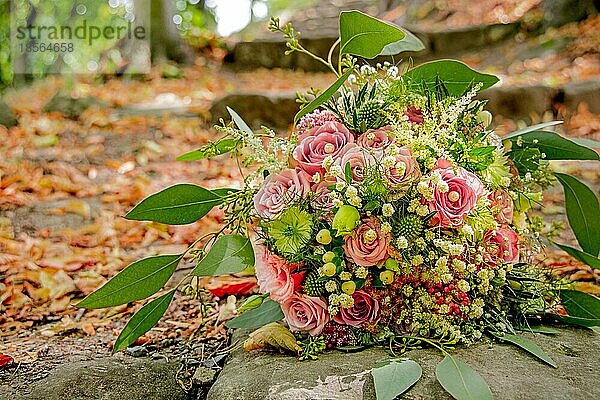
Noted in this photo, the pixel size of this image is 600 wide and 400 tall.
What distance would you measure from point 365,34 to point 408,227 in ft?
1.49

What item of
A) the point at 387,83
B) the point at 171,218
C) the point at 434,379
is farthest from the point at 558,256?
the point at 171,218

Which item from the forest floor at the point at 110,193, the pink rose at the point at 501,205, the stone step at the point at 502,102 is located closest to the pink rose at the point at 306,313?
the forest floor at the point at 110,193

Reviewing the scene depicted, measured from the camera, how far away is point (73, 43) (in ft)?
24.3

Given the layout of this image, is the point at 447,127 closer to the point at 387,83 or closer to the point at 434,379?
the point at 387,83

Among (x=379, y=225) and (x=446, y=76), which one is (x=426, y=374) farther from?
(x=446, y=76)

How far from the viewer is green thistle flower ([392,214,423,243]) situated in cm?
149

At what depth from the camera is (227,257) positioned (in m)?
1.57

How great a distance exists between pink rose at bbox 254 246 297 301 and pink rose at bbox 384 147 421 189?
0.97 feet

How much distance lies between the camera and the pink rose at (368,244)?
1.48 meters

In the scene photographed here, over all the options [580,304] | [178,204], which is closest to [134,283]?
[178,204]

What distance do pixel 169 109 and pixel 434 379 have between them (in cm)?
420

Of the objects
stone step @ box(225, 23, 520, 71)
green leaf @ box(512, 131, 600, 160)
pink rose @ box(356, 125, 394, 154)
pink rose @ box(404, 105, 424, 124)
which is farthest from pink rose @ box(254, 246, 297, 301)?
stone step @ box(225, 23, 520, 71)

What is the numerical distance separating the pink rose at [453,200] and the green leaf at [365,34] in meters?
0.32

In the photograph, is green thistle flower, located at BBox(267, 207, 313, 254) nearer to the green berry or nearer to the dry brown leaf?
the green berry
